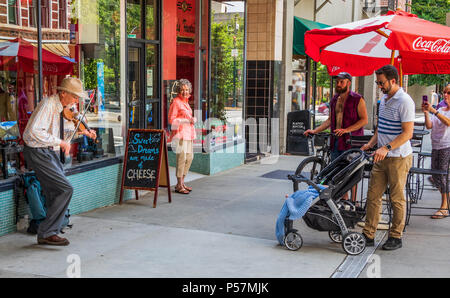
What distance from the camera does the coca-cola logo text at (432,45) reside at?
691 cm

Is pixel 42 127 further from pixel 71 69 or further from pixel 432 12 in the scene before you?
pixel 432 12

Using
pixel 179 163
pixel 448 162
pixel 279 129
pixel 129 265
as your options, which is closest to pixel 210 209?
pixel 179 163

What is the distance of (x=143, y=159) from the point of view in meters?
8.02

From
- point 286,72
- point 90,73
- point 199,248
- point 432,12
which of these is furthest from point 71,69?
point 432,12

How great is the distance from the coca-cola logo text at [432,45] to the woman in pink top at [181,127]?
3.57 meters

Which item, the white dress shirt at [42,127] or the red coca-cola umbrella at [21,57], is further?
the red coca-cola umbrella at [21,57]

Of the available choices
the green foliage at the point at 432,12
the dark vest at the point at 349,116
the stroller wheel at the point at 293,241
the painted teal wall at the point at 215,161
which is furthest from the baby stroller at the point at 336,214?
the green foliage at the point at 432,12

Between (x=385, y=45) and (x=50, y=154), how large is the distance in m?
4.34

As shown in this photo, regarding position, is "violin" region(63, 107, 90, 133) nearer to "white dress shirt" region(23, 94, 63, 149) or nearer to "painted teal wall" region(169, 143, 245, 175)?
"white dress shirt" region(23, 94, 63, 149)

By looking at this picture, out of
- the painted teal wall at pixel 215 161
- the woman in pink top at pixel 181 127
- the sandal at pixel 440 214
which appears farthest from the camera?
the painted teal wall at pixel 215 161

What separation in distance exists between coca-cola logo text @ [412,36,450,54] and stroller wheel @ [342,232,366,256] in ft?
8.65

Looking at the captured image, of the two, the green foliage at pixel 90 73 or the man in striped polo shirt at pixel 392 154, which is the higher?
the green foliage at pixel 90 73

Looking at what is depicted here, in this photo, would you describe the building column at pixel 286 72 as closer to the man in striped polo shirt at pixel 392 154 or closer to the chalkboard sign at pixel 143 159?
the chalkboard sign at pixel 143 159
